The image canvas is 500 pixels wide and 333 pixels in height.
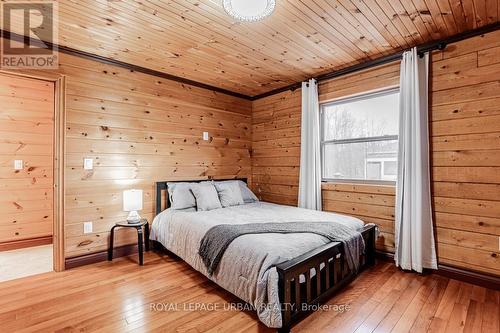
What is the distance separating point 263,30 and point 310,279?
2.22m

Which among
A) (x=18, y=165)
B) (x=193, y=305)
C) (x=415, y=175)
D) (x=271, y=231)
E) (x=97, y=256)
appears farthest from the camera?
(x=18, y=165)

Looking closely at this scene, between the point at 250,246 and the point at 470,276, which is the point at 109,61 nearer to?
the point at 250,246

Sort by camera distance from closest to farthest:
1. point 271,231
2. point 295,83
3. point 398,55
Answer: point 271,231, point 398,55, point 295,83

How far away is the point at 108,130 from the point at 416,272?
3.78m

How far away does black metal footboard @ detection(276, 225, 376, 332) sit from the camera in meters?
1.69

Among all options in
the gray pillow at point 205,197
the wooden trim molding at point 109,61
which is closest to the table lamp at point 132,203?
the gray pillow at point 205,197

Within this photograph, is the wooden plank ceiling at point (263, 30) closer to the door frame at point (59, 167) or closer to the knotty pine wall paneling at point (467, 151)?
the knotty pine wall paneling at point (467, 151)

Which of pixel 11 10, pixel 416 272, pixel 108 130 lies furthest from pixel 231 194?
pixel 11 10

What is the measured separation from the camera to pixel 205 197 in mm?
3305

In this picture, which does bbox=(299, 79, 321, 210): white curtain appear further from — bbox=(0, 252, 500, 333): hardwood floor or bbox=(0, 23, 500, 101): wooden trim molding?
bbox=(0, 252, 500, 333): hardwood floor

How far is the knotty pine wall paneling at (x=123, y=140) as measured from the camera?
9.34 feet

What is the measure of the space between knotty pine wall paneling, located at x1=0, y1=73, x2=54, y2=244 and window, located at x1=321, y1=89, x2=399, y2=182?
3993 mm

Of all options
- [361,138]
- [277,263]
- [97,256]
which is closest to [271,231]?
[277,263]

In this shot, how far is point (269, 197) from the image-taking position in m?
4.36
